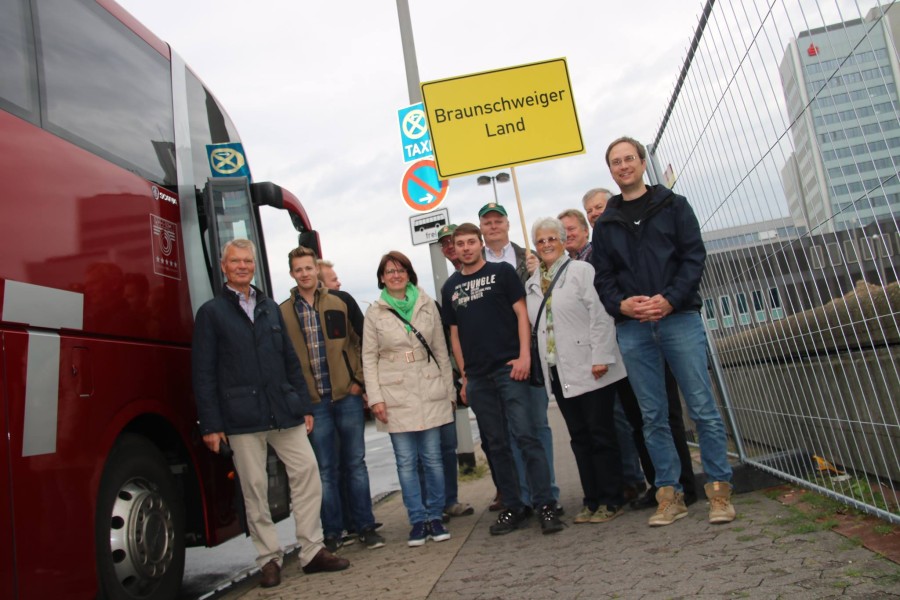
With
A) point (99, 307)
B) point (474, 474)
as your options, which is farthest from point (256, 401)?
point (474, 474)

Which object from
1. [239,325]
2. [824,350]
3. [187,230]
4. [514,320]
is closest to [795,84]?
[824,350]

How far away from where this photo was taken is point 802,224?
3920mm

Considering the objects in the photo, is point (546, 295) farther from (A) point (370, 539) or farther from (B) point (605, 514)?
(A) point (370, 539)

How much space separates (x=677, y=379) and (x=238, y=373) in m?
2.45

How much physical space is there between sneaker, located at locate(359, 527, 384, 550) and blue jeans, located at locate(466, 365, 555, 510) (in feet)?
2.92

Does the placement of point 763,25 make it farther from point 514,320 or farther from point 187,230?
point 187,230

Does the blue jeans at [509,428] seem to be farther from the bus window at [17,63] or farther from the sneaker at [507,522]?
the bus window at [17,63]

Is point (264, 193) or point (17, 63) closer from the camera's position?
point (17, 63)

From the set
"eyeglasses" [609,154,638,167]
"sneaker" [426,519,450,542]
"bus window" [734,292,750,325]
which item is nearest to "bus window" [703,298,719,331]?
"bus window" [734,292,750,325]

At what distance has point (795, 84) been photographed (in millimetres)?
3701

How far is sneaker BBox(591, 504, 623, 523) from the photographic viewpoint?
17.3 ft

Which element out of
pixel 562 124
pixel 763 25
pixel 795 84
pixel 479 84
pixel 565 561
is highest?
pixel 479 84

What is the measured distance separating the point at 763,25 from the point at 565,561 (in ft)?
8.89

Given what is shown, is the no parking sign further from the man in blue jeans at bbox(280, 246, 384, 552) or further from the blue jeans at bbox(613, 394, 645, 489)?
the blue jeans at bbox(613, 394, 645, 489)
